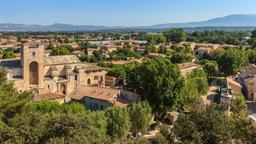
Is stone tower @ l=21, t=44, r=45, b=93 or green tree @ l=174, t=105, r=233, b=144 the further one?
stone tower @ l=21, t=44, r=45, b=93

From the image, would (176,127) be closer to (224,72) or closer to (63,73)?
(63,73)

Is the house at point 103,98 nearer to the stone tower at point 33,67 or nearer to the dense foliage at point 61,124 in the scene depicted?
the stone tower at point 33,67

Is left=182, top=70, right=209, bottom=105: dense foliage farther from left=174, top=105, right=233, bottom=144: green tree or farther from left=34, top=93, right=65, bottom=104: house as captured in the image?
left=174, top=105, right=233, bottom=144: green tree

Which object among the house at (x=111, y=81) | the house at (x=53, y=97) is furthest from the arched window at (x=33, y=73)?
the house at (x=111, y=81)

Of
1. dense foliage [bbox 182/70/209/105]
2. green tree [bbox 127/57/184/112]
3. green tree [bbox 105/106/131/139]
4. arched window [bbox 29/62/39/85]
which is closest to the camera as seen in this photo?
green tree [bbox 105/106/131/139]

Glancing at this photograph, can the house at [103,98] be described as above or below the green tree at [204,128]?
below

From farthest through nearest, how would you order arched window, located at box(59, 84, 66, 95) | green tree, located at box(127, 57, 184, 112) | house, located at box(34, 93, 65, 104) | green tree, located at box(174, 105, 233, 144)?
arched window, located at box(59, 84, 66, 95) → house, located at box(34, 93, 65, 104) → green tree, located at box(127, 57, 184, 112) → green tree, located at box(174, 105, 233, 144)

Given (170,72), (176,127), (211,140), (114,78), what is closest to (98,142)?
(176,127)

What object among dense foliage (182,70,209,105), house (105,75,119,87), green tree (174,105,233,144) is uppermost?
green tree (174,105,233,144)

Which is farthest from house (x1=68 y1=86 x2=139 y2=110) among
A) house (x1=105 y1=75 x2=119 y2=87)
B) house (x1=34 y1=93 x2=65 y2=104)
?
house (x1=105 y1=75 x2=119 y2=87)

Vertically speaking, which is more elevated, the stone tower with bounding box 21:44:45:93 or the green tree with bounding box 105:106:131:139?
the stone tower with bounding box 21:44:45:93
